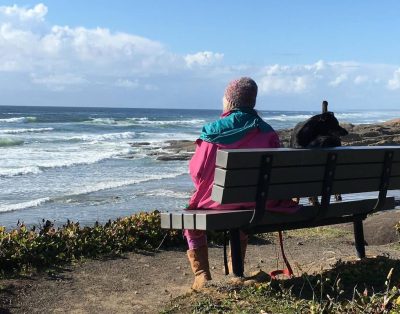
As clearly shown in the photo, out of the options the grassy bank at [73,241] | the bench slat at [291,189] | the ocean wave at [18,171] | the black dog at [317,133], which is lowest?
the ocean wave at [18,171]

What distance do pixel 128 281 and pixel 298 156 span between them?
7.26 feet

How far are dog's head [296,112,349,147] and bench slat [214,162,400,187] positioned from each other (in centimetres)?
23

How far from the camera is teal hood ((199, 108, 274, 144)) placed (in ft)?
14.7

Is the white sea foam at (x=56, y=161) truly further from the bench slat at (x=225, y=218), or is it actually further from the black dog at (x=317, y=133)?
the black dog at (x=317, y=133)

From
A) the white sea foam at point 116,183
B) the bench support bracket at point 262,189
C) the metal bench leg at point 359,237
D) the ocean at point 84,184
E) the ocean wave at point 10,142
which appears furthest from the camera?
the ocean wave at point 10,142

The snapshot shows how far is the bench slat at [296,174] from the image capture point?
4.05 metres

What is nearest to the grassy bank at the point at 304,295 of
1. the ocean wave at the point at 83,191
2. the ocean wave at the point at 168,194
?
the ocean wave at the point at 83,191

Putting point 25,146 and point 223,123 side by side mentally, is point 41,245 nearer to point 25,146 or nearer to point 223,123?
point 223,123

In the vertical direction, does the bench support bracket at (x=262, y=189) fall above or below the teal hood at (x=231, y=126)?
below

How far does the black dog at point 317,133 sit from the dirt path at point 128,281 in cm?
99

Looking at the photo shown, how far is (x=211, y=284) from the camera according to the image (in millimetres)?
4398

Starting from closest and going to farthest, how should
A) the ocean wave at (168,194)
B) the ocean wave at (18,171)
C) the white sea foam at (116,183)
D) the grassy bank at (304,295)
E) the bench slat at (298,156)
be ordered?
1. the grassy bank at (304,295)
2. the bench slat at (298,156)
3. the ocean wave at (168,194)
4. the white sea foam at (116,183)
5. the ocean wave at (18,171)

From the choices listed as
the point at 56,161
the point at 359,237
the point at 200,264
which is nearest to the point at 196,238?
the point at 200,264

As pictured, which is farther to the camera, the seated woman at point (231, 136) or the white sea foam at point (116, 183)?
the white sea foam at point (116, 183)
